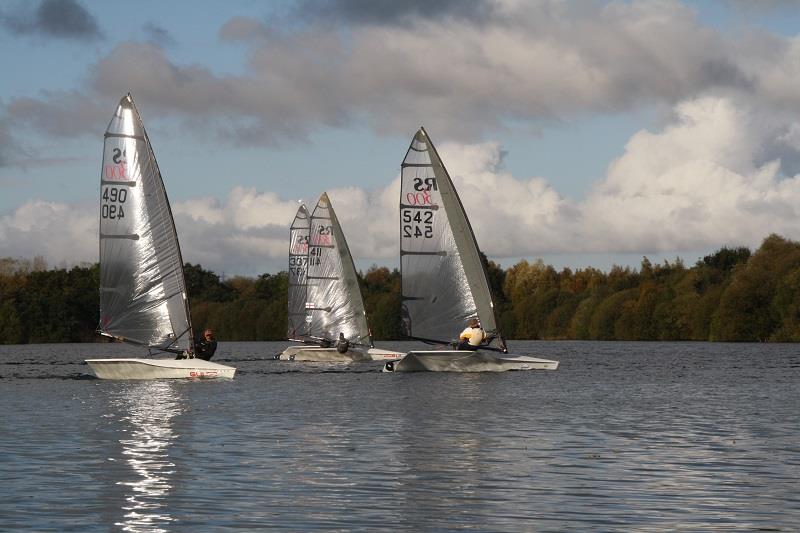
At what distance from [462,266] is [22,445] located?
113 feet

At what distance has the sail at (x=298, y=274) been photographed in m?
87.5

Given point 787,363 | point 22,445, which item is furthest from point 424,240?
point 22,445

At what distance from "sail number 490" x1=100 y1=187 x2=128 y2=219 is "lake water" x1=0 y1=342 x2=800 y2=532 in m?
6.79

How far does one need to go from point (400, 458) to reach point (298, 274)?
6156 centimetres

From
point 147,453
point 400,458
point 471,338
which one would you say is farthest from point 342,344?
point 400,458

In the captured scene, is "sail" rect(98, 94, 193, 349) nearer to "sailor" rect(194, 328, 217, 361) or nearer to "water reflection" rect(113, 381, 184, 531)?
"sailor" rect(194, 328, 217, 361)

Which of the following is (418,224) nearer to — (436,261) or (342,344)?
(436,261)

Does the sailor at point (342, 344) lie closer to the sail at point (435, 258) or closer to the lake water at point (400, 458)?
the sail at point (435, 258)

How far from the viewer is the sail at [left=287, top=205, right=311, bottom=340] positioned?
87.5 metres

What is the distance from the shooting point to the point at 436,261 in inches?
2491

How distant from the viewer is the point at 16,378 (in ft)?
222

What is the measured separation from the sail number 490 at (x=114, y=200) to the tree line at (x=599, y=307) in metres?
80.3

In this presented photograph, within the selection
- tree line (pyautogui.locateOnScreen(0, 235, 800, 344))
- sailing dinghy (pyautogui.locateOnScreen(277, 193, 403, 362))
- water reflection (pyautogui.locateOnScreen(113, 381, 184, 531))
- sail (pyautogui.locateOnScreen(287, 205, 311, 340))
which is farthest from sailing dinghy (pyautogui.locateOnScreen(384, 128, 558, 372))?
tree line (pyautogui.locateOnScreen(0, 235, 800, 344))

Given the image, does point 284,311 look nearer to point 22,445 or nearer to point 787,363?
point 787,363
